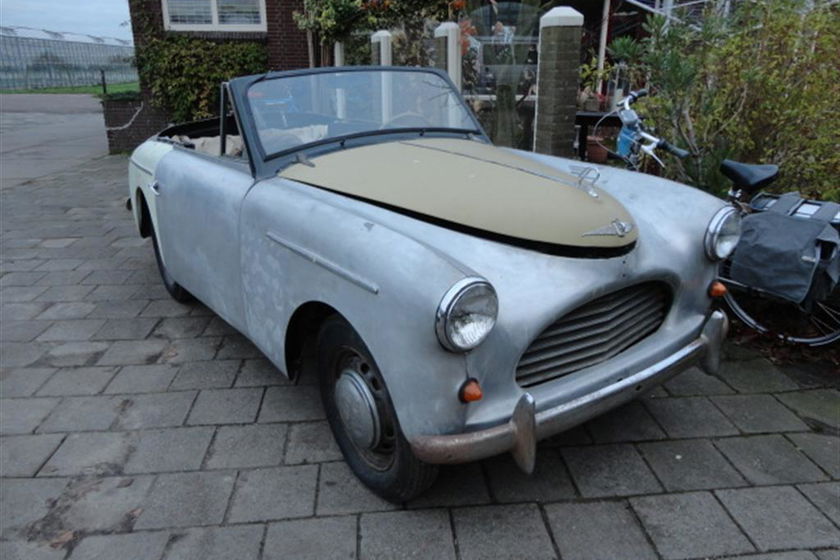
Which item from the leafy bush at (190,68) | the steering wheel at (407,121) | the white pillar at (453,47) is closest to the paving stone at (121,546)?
the steering wheel at (407,121)

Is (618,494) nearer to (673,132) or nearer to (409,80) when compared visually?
(409,80)

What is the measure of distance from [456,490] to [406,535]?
0.31 meters

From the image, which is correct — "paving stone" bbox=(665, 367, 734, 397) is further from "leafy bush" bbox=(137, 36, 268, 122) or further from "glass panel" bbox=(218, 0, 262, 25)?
"glass panel" bbox=(218, 0, 262, 25)

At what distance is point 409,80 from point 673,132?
87.3 inches

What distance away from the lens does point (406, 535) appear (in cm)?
225

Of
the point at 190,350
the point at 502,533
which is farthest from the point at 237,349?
the point at 502,533

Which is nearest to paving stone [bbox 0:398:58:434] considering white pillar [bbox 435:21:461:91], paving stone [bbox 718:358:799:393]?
paving stone [bbox 718:358:799:393]

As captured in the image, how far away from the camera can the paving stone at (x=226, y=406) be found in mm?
3014

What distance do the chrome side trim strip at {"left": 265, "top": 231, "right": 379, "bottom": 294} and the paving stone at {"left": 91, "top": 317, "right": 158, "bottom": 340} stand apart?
184 centimetres

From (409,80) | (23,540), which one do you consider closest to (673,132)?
(409,80)

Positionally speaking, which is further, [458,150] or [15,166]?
[15,166]

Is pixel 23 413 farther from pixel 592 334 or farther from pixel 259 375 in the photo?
pixel 592 334

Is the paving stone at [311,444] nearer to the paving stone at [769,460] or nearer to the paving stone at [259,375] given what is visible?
the paving stone at [259,375]

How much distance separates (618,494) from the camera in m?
2.44
